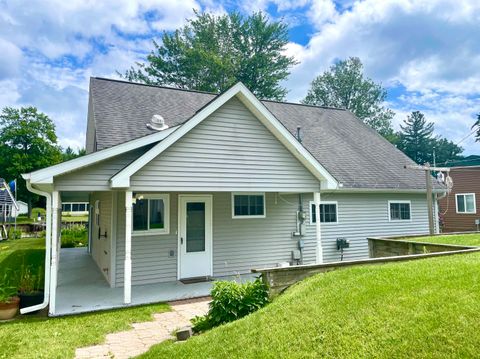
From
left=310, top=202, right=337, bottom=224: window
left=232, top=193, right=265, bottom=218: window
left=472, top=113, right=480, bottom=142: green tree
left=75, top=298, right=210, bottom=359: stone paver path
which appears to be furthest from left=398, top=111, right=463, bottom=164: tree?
left=75, top=298, right=210, bottom=359: stone paver path

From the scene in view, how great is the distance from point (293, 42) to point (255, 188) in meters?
26.8

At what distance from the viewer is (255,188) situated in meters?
7.94

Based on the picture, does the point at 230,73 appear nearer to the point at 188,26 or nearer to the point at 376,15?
the point at 188,26

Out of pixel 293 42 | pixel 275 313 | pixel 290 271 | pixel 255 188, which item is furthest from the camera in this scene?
pixel 293 42

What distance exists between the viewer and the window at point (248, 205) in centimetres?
952

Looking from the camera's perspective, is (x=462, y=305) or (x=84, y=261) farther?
(x=84, y=261)

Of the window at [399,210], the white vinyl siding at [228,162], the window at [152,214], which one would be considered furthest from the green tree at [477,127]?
the window at [152,214]

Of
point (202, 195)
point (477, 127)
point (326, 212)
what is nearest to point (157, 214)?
point (202, 195)

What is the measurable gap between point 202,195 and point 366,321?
6.02 meters

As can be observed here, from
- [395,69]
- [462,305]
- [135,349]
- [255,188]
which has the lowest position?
[135,349]

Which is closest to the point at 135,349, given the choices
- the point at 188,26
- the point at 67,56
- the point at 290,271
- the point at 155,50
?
the point at 290,271

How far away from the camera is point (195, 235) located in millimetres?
8891

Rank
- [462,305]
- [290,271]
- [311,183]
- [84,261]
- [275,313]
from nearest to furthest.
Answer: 1. [462,305]
2. [275,313]
3. [290,271]
4. [311,183]
5. [84,261]

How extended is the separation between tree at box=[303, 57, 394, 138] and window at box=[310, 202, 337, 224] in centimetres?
3020
